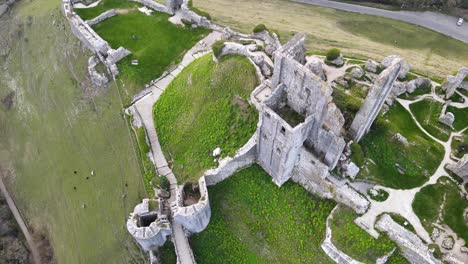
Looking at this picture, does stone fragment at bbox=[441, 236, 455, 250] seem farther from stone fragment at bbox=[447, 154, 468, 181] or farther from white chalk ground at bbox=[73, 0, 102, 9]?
white chalk ground at bbox=[73, 0, 102, 9]

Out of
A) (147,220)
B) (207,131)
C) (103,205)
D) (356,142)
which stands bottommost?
(103,205)

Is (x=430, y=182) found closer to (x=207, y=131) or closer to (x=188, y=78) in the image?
(x=207, y=131)

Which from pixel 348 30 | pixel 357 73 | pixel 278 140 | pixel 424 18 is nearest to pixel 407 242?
Answer: pixel 278 140

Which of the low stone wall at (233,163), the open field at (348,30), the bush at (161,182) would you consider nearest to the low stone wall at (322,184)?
A: the low stone wall at (233,163)

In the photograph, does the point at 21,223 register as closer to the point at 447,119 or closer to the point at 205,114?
the point at 205,114

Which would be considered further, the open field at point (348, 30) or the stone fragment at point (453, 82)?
the open field at point (348, 30)

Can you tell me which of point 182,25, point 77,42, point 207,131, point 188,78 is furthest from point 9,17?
point 207,131

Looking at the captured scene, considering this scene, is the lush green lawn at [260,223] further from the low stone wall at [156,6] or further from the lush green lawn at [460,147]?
the low stone wall at [156,6]
